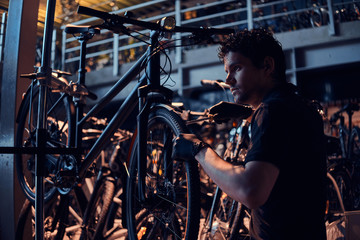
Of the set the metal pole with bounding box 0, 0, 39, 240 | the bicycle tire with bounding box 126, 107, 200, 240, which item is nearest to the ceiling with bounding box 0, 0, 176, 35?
the metal pole with bounding box 0, 0, 39, 240

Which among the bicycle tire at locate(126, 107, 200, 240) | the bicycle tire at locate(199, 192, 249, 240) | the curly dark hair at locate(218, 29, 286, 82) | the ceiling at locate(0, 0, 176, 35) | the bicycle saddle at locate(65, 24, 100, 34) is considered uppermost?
the ceiling at locate(0, 0, 176, 35)

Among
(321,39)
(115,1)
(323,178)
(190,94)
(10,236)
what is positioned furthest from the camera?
(190,94)

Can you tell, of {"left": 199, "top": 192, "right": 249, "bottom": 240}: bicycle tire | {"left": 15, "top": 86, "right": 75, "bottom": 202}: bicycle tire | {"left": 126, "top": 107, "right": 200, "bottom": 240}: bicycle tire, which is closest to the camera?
{"left": 126, "top": 107, "right": 200, "bottom": 240}: bicycle tire

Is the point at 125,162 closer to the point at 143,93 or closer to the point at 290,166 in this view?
the point at 143,93

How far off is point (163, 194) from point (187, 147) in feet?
1.48

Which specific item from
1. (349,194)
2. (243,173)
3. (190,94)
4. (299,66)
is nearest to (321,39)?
(299,66)

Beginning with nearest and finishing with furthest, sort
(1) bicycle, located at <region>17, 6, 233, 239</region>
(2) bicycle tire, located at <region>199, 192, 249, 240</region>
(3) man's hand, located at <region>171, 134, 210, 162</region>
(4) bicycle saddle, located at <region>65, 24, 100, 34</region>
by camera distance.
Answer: (3) man's hand, located at <region>171, 134, 210, 162</region> < (1) bicycle, located at <region>17, 6, 233, 239</region> < (4) bicycle saddle, located at <region>65, 24, 100, 34</region> < (2) bicycle tire, located at <region>199, 192, 249, 240</region>

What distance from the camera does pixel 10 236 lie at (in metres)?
2.55

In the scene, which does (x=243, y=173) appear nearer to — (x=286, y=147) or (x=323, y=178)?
(x=286, y=147)

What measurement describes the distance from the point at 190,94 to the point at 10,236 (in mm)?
5964

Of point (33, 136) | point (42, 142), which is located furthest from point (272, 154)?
point (33, 136)

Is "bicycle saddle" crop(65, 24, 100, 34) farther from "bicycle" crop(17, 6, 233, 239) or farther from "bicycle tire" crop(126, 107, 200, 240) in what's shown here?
"bicycle tire" crop(126, 107, 200, 240)

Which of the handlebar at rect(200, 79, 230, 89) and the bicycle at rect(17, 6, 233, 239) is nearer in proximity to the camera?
the bicycle at rect(17, 6, 233, 239)

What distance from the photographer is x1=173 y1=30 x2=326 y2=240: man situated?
1102 millimetres
